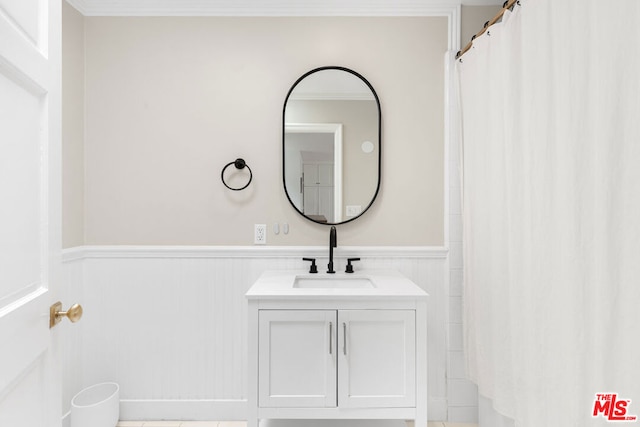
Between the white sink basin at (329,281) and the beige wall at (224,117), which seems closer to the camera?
the white sink basin at (329,281)

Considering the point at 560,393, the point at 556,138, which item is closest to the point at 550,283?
the point at 560,393

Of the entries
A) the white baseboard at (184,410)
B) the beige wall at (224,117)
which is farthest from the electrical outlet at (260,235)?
the white baseboard at (184,410)

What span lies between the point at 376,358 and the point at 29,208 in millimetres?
1376

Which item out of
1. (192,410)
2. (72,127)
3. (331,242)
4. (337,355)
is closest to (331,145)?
(331,242)

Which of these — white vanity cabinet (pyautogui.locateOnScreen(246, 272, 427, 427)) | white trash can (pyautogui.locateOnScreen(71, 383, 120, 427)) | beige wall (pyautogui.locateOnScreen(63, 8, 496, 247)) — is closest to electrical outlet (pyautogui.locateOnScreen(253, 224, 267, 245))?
beige wall (pyautogui.locateOnScreen(63, 8, 496, 247))

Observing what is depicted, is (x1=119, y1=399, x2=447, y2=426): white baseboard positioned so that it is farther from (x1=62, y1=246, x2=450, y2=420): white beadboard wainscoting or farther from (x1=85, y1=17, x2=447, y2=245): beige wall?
(x1=85, y1=17, x2=447, y2=245): beige wall

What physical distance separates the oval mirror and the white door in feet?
4.19

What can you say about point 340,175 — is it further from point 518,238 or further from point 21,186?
point 21,186

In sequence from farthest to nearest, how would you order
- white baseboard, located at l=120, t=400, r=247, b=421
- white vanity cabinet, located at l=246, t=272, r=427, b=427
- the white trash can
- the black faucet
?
white baseboard, located at l=120, t=400, r=247, b=421 < the black faucet < the white trash can < white vanity cabinet, located at l=246, t=272, r=427, b=427

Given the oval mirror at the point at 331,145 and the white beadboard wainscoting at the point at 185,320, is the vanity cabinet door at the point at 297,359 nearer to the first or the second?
the white beadboard wainscoting at the point at 185,320

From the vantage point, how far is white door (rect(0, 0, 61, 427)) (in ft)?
2.53

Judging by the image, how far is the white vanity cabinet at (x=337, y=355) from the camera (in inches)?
64.2

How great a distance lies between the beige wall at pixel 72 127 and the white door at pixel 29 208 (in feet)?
3.86

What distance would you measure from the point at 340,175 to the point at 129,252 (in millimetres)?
1301
